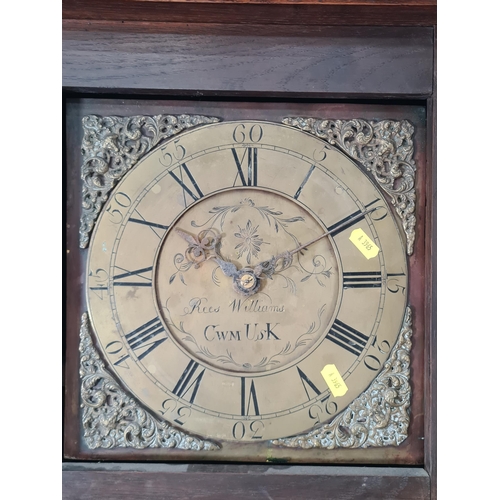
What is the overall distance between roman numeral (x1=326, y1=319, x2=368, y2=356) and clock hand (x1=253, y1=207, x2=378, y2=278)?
7.9 inches

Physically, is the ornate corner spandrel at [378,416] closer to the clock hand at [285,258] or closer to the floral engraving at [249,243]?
the clock hand at [285,258]

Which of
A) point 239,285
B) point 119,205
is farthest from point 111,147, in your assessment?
point 239,285

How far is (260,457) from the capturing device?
1.25m

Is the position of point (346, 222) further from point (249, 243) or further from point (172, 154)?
point (172, 154)

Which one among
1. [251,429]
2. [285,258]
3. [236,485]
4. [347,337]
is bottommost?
[236,485]

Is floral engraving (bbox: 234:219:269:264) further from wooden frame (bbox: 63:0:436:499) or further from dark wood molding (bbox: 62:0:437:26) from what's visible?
dark wood molding (bbox: 62:0:437:26)

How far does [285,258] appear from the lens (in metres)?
1.26

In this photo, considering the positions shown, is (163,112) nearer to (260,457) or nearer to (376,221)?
(376,221)

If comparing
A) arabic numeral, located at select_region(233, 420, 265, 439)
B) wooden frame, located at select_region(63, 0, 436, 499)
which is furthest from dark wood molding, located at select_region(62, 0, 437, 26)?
arabic numeral, located at select_region(233, 420, 265, 439)

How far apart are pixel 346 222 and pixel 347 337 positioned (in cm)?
30

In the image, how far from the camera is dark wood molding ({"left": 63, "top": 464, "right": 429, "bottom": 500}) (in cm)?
121

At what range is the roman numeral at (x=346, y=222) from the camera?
1.27 meters

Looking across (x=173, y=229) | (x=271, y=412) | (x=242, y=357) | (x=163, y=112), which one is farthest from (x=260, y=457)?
(x=163, y=112)
